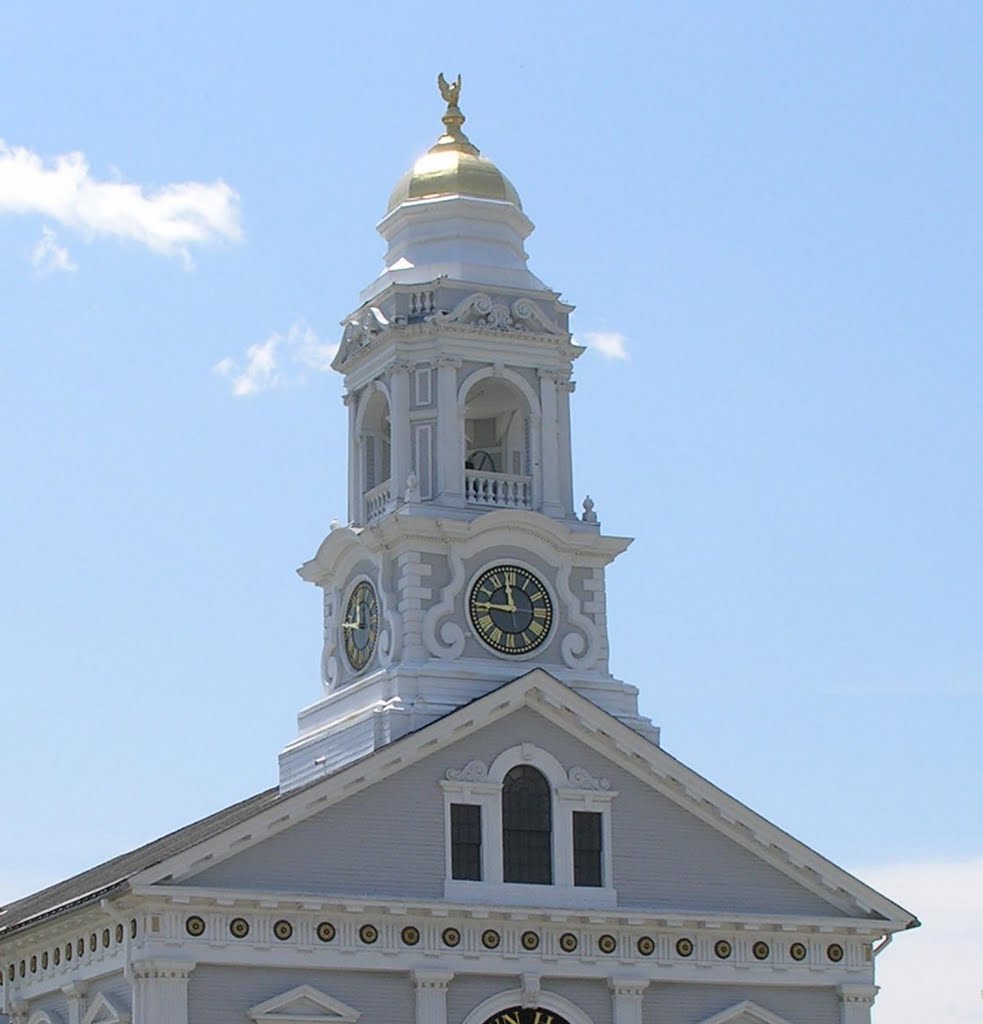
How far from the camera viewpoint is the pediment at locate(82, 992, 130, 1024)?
2223 inches

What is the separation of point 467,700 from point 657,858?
16.6ft

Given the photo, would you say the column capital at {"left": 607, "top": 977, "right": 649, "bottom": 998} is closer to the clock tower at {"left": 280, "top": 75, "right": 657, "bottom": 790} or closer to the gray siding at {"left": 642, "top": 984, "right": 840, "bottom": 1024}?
the gray siding at {"left": 642, "top": 984, "right": 840, "bottom": 1024}

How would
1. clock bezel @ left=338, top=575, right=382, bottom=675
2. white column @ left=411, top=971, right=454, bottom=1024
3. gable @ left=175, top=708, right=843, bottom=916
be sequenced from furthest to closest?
clock bezel @ left=338, top=575, right=382, bottom=675 → white column @ left=411, top=971, right=454, bottom=1024 → gable @ left=175, top=708, right=843, bottom=916

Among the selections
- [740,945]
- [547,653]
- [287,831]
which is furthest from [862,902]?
[287,831]

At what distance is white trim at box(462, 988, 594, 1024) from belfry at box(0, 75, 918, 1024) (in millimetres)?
42

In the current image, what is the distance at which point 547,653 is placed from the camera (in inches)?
2517

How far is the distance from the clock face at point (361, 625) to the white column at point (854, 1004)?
12.0 m

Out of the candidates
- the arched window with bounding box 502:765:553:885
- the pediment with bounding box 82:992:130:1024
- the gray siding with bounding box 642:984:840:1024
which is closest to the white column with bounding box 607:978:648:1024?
the gray siding with bounding box 642:984:840:1024

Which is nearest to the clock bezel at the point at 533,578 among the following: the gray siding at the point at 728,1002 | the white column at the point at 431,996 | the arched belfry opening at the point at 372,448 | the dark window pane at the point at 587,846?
the arched belfry opening at the point at 372,448

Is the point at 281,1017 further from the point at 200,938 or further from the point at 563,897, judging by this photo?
the point at 563,897

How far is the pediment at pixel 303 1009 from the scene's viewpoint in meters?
56.5

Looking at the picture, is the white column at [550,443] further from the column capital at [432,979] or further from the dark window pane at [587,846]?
the column capital at [432,979]

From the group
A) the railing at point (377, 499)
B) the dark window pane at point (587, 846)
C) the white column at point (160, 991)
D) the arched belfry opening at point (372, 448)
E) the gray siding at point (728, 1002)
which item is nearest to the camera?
the white column at point (160, 991)

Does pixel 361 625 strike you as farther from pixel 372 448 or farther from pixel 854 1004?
pixel 854 1004
